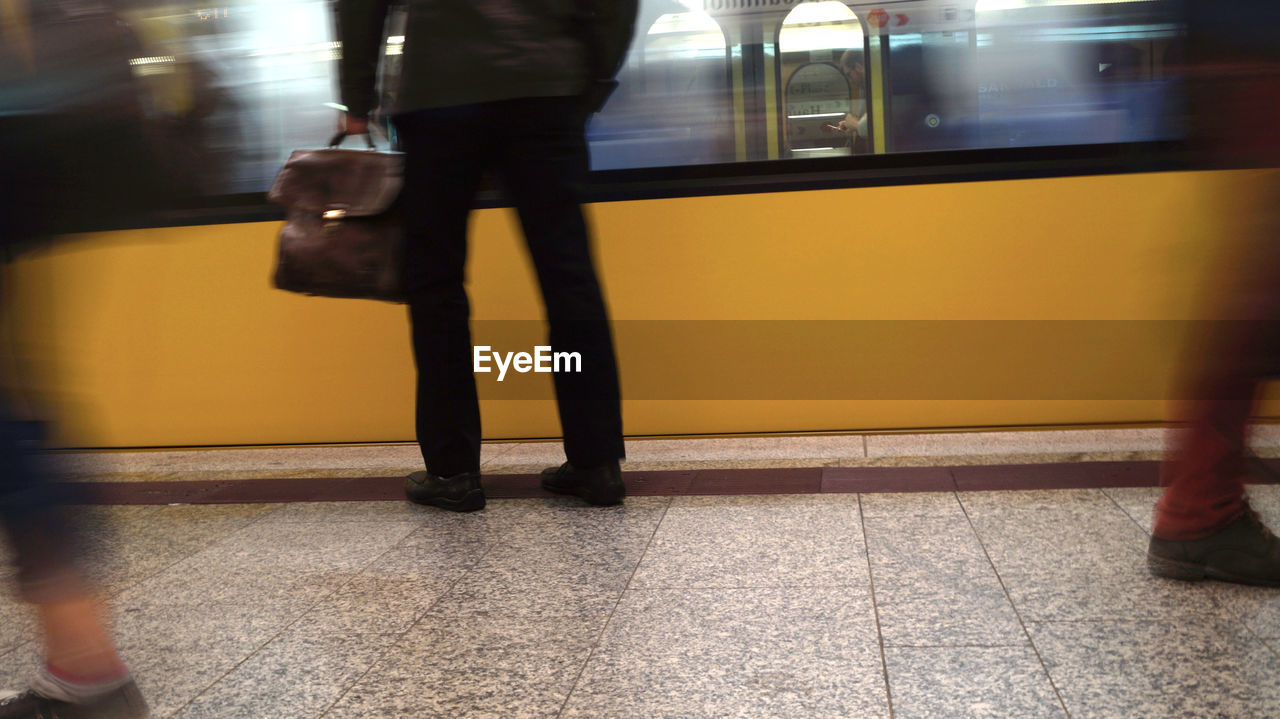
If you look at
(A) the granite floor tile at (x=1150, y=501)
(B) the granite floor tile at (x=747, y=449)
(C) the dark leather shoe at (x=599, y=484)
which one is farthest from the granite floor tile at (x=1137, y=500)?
(C) the dark leather shoe at (x=599, y=484)

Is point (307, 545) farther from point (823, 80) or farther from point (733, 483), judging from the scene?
point (823, 80)

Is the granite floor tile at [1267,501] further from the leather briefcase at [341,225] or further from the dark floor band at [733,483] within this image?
the leather briefcase at [341,225]

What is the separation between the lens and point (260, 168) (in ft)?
12.1

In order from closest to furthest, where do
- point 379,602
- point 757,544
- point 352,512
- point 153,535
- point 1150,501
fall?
1. point 379,602
2. point 757,544
3. point 1150,501
4. point 153,535
5. point 352,512

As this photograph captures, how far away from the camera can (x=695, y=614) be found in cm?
209

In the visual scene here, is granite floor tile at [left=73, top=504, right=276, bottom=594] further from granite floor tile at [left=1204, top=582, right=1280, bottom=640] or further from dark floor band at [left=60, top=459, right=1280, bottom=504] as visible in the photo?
granite floor tile at [left=1204, top=582, right=1280, bottom=640]

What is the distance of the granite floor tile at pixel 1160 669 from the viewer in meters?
1.59

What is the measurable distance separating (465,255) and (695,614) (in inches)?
48.5

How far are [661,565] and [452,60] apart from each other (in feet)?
4.16

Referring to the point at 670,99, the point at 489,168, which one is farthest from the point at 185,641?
the point at 670,99

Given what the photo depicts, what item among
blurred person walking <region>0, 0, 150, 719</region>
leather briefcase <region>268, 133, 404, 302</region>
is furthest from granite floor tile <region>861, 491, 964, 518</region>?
blurred person walking <region>0, 0, 150, 719</region>

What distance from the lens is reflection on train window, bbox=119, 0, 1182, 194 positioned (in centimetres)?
321

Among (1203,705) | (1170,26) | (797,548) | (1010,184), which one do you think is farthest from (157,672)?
(1010,184)

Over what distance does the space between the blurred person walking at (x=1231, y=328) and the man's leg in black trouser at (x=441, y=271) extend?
161 cm
